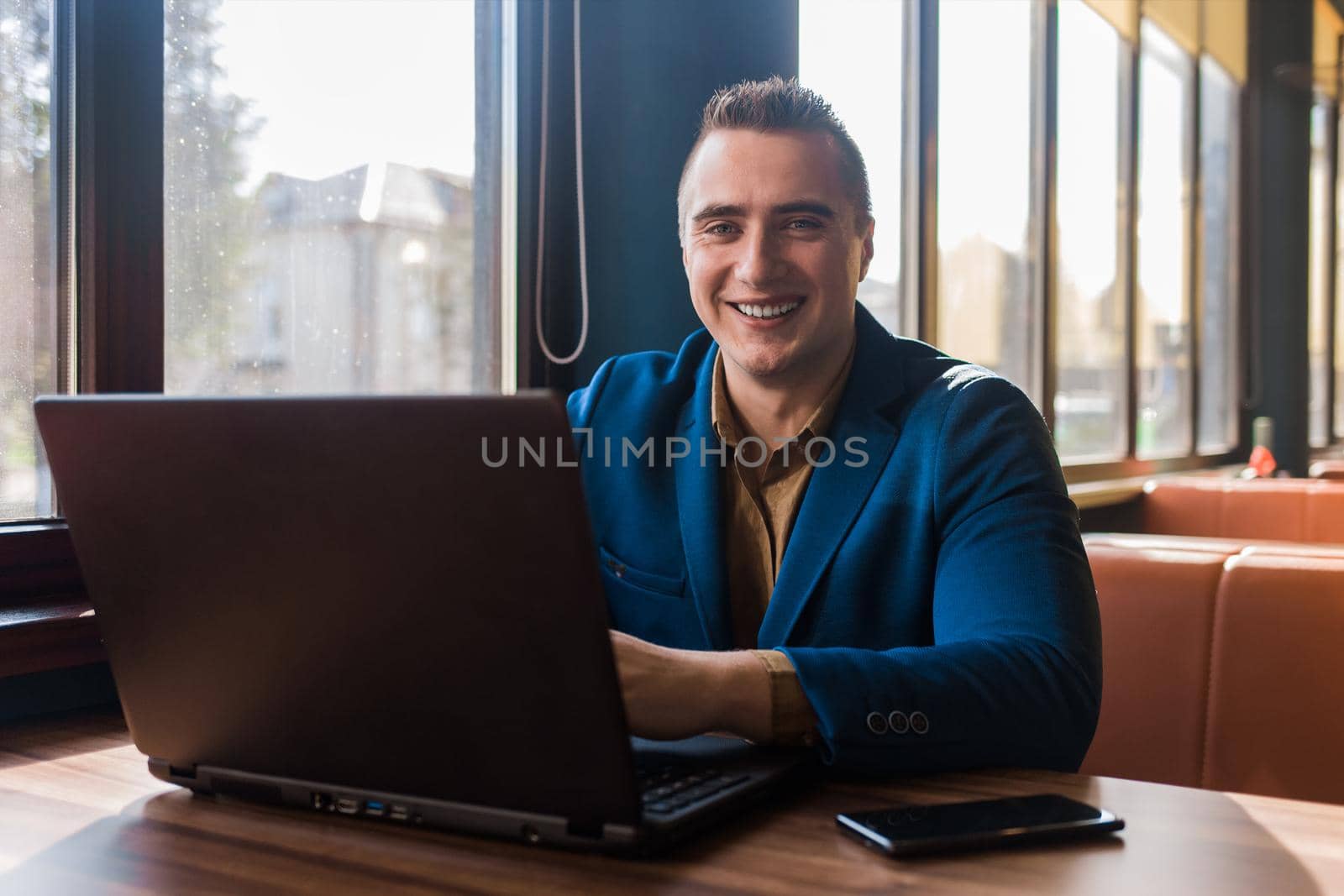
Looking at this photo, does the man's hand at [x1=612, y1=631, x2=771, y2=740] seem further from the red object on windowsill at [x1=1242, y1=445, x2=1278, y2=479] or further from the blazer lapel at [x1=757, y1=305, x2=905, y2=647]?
the red object on windowsill at [x1=1242, y1=445, x2=1278, y2=479]

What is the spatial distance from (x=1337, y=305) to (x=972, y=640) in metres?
7.96

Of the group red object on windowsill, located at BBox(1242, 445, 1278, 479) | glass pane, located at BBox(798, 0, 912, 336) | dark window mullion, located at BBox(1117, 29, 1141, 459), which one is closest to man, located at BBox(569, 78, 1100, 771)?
glass pane, located at BBox(798, 0, 912, 336)

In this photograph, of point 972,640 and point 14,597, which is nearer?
point 972,640

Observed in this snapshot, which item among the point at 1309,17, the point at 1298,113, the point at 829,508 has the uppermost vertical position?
the point at 1309,17

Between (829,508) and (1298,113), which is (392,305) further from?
(1298,113)

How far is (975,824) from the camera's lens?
80 cm

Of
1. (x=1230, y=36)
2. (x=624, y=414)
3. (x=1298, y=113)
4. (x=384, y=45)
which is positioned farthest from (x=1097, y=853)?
(x=1298, y=113)

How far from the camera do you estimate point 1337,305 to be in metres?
7.82

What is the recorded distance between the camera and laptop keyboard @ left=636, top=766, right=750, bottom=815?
31.2 inches

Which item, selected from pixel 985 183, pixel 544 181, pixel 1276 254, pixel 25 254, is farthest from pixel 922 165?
pixel 1276 254

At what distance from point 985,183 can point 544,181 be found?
2.10 meters

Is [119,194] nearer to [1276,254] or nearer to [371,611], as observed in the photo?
[371,611]

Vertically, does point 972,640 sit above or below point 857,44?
below

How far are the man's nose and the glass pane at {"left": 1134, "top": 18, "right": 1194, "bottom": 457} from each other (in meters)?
3.76
